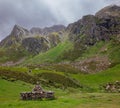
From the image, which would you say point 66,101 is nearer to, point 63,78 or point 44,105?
point 44,105

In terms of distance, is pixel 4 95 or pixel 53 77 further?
pixel 53 77

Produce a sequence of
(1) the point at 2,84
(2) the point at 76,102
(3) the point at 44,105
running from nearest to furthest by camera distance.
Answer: (3) the point at 44,105, (2) the point at 76,102, (1) the point at 2,84

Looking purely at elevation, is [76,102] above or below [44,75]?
below

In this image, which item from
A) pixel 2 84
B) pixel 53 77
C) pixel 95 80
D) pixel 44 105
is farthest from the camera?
pixel 95 80

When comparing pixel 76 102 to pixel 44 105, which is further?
pixel 76 102

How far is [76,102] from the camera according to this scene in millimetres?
54719

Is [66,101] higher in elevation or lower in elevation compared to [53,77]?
lower

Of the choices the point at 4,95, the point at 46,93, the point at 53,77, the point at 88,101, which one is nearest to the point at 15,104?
the point at 46,93

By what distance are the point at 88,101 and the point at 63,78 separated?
71.6 metres

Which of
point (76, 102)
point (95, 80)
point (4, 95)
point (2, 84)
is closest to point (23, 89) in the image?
point (2, 84)

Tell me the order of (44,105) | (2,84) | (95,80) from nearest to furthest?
1. (44,105)
2. (2,84)
3. (95,80)

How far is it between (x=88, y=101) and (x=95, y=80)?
81.9m

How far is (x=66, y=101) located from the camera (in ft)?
180

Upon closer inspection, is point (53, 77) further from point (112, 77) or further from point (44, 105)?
point (44, 105)
